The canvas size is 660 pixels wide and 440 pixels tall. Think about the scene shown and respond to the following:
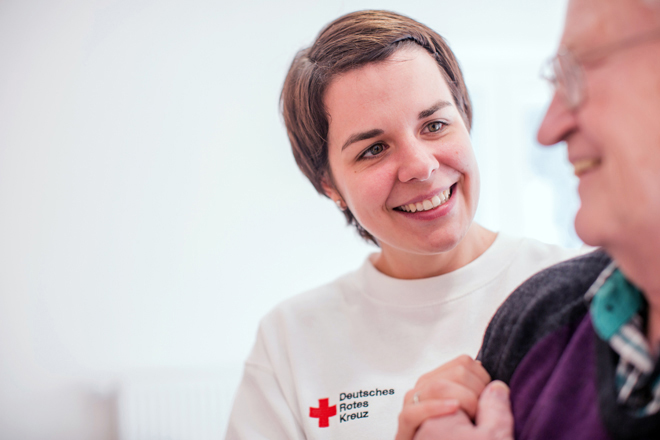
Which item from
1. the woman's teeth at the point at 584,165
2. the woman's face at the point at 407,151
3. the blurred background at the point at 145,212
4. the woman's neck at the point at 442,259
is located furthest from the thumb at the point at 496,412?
the blurred background at the point at 145,212

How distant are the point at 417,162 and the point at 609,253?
0.57 metres

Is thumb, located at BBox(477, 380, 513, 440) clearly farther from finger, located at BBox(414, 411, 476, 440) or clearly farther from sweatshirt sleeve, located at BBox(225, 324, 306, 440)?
sweatshirt sleeve, located at BBox(225, 324, 306, 440)

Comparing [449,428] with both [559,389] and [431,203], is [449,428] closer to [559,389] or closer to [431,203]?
[559,389]

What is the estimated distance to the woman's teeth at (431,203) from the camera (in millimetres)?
1264

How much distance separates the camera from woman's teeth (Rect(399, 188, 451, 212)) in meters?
1.26

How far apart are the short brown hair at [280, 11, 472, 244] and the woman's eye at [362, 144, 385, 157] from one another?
0.15 meters

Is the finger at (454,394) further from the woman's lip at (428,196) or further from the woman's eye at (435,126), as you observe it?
the woman's eye at (435,126)

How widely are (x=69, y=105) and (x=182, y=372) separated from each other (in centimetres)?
180

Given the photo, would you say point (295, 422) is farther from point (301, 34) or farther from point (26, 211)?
point (301, 34)

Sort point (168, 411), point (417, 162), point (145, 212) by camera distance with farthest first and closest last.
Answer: point (145, 212) < point (168, 411) < point (417, 162)

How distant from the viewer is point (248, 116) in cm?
352

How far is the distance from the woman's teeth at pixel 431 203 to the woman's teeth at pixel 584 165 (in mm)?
614

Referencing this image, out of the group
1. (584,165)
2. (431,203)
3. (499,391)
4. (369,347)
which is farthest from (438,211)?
(584,165)

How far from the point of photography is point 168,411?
3.08m
